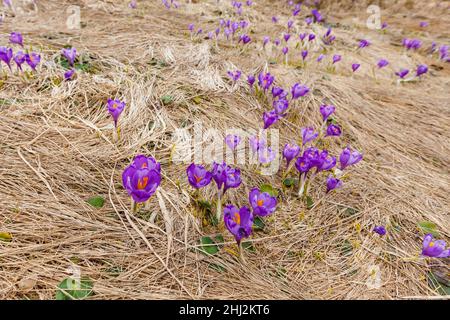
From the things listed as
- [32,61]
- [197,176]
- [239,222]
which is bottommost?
[239,222]

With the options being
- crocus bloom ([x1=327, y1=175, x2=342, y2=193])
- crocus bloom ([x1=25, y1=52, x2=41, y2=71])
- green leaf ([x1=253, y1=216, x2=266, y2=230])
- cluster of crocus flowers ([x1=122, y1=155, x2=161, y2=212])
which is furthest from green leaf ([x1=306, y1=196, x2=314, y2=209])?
crocus bloom ([x1=25, y1=52, x2=41, y2=71])

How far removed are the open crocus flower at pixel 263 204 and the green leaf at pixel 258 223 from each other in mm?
148

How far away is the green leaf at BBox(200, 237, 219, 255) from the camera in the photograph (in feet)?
5.34

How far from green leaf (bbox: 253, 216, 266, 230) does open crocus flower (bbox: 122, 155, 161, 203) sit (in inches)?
25.5

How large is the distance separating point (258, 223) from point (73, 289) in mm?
1025

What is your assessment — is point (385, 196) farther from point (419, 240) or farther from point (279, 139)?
point (279, 139)

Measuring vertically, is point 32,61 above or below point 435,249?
above

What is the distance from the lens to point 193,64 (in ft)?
11.6

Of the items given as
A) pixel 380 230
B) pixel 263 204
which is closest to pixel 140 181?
pixel 263 204

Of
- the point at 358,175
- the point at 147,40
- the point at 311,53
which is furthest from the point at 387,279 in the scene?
the point at 311,53

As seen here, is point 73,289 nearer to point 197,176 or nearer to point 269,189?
point 197,176

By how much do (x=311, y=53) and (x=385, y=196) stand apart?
3.50 meters

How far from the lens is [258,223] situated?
187 cm
